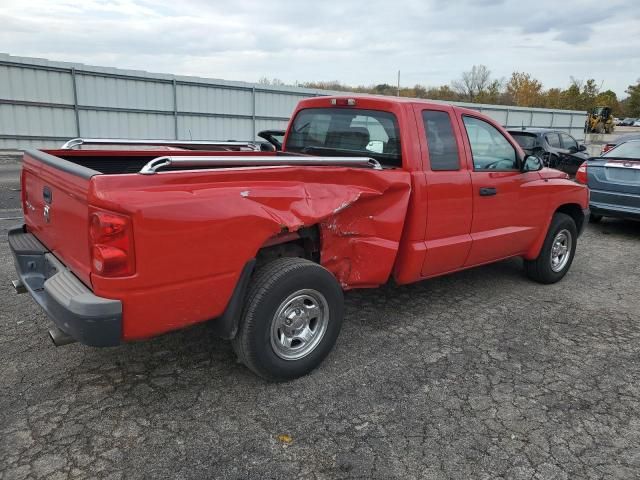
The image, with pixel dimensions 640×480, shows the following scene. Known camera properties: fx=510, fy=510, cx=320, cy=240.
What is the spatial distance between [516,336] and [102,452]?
3194 millimetres

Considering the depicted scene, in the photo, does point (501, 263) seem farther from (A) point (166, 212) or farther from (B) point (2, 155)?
(B) point (2, 155)

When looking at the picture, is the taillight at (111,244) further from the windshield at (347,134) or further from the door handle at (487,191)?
the door handle at (487,191)

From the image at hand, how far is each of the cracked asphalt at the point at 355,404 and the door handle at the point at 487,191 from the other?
1.09 meters

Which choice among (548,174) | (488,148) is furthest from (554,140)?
(488,148)

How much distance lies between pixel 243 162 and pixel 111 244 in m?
0.93

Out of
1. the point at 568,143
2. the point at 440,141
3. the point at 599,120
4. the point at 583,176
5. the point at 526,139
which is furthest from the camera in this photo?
the point at 599,120

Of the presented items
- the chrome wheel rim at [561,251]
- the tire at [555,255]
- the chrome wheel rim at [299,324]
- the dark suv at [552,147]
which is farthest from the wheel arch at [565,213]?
the dark suv at [552,147]

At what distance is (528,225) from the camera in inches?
203

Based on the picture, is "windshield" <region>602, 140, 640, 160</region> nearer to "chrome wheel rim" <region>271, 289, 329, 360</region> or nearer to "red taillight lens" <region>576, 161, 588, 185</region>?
"red taillight lens" <region>576, 161, 588, 185</region>

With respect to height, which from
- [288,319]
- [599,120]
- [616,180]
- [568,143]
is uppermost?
[599,120]

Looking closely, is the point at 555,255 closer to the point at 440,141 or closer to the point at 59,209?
the point at 440,141

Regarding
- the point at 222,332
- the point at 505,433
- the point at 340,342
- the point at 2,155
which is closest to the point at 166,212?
the point at 222,332

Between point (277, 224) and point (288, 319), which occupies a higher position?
point (277, 224)

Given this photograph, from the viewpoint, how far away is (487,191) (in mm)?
4559
